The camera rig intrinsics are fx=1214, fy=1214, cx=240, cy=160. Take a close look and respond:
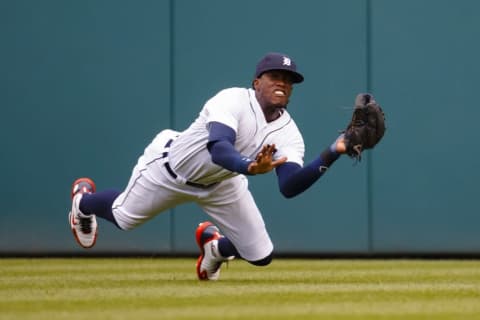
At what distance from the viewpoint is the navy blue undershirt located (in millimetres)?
6391

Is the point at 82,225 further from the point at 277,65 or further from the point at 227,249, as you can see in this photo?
the point at 277,65

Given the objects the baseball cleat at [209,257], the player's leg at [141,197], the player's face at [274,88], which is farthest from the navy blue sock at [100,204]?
the player's face at [274,88]

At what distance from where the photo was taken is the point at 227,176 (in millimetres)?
7055

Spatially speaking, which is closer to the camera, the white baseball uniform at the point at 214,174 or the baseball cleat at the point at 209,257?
the white baseball uniform at the point at 214,174

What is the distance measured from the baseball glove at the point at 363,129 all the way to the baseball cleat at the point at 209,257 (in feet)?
4.45

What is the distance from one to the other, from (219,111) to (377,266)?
3.29 m

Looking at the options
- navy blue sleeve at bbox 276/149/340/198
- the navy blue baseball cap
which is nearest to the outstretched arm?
navy blue sleeve at bbox 276/149/340/198

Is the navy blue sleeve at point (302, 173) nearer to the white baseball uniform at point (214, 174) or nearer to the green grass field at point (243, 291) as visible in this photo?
the white baseball uniform at point (214, 174)

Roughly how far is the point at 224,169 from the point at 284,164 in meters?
0.38

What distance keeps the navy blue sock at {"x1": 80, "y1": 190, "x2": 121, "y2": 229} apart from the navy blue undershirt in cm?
108

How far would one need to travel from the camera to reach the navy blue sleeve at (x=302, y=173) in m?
6.49

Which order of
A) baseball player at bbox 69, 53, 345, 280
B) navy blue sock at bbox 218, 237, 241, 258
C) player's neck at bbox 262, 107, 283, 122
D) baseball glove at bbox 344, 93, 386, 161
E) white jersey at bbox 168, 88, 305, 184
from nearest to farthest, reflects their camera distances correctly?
baseball glove at bbox 344, 93, 386, 161, baseball player at bbox 69, 53, 345, 280, white jersey at bbox 168, 88, 305, 184, player's neck at bbox 262, 107, 283, 122, navy blue sock at bbox 218, 237, 241, 258

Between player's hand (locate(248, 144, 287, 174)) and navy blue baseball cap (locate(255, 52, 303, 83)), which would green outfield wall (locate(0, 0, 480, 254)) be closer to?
navy blue baseball cap (locate(255, 52, 303, 83))

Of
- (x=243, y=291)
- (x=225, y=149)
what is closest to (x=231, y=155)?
(x=225, y=149)
